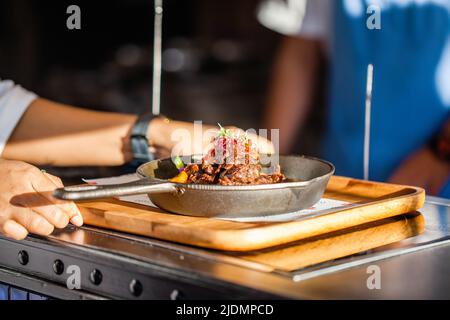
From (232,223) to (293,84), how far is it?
176 cm

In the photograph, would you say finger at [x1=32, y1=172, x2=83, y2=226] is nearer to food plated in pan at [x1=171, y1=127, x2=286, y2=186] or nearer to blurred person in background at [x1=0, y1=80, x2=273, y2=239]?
food plated in pan at [x1=171, y1=127, x2=286, y2=186]

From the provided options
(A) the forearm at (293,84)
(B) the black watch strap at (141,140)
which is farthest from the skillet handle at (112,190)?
(A) the forearm at (293,84)

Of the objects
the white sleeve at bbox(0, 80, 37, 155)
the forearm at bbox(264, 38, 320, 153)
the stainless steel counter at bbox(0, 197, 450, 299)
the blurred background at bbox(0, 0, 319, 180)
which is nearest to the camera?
the stainless steel counter at bbox(0, 197, 450, 299)

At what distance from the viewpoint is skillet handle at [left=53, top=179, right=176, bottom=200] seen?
3.86ft

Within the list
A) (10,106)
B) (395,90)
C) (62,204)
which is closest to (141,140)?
(10,106)

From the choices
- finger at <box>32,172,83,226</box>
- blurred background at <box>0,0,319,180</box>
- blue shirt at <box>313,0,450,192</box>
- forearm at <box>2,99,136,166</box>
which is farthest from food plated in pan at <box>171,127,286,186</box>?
blurred background at <box>0,0,319,180</box>

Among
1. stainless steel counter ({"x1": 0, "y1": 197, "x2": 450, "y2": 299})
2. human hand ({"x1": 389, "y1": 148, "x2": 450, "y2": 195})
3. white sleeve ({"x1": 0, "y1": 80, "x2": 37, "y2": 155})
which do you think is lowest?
human hand ({"x1": 389, "y1": 148, "x2": 450, "y2": 195})

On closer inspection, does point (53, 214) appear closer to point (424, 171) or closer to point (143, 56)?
point (424, 171)

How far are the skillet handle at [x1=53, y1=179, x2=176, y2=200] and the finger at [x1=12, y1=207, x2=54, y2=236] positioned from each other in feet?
0.32

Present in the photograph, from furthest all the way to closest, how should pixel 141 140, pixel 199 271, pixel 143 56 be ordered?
1. pixel 143 56
2. pixel 141 140
3. pixel 199 271

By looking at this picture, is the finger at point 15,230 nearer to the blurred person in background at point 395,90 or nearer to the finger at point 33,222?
the finger at point 33,222

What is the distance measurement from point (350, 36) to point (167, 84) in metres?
5.06

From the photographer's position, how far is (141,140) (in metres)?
1.87

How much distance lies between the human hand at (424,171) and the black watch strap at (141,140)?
39.3 inches
